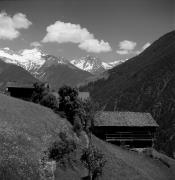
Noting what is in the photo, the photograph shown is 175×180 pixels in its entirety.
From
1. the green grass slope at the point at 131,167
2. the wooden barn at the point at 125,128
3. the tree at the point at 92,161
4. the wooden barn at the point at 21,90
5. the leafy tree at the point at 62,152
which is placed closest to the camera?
the leafy tree at the point at 62,152

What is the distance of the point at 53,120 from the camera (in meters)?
63.3

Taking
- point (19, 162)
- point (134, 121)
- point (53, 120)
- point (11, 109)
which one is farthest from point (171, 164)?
point (19, 162)

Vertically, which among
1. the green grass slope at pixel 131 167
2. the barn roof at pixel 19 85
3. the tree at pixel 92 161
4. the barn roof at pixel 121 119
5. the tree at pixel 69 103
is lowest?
the green grass slope at pixel 131 167

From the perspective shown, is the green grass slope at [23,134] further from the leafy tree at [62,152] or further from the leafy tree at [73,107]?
the leafy tree at [73,107]

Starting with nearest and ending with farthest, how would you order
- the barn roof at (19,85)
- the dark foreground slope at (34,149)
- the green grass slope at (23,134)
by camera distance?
the green grass slope at (23,134), the dark foreground slope at (34,149), the barn roof at (19,85)

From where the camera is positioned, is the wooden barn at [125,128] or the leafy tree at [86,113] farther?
the wooden barn at [125,128]

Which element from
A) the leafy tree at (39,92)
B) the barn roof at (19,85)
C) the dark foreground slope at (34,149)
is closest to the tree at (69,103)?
the dark foreground slope at (34,149)

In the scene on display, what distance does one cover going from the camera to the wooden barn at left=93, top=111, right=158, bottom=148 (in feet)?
271

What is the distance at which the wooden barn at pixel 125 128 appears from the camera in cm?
8275

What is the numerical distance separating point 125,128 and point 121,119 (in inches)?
107

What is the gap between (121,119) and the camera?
8525 cm

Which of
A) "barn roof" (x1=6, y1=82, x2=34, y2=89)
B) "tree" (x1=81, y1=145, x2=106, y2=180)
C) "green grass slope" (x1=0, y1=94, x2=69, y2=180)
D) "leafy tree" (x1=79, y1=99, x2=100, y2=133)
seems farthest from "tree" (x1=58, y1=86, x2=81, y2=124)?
"tree" (x1=81, y1=145, x2=106, y2=180)

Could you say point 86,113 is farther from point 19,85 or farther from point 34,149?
point 34,149

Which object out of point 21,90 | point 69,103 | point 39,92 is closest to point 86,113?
point 69,103
